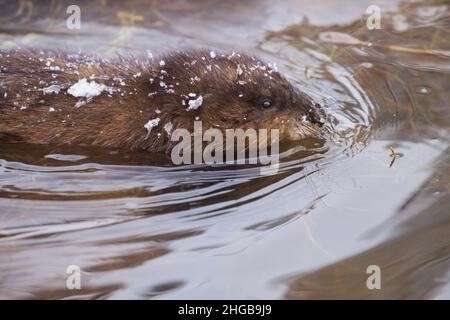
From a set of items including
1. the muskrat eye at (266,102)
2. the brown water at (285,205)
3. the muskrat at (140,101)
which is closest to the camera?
the brown water at (285,205)

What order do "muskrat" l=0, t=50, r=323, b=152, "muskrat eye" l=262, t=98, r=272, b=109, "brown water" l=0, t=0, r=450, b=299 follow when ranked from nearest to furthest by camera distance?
"brown water" l=0, t=0, r=450, b=299 → "muskrat" l=0, t=50, r=323, b=152 → "muskrat eye" l=262, t=98, r=272, b=109

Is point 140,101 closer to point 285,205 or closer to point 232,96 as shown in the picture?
point 232,96

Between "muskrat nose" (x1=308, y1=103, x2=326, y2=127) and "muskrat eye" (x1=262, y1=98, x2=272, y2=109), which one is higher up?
"muskrat eye" (x1=262, y1=98, x2=272, y2=109)

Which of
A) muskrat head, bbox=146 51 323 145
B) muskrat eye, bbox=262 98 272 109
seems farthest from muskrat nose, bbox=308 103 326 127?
muskrat eye, bbox=262 98 272 109

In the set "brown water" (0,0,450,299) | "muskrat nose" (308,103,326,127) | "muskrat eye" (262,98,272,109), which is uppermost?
"muskrat eye" (262,98,272,109)

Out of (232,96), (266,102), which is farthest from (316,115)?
(232,96)

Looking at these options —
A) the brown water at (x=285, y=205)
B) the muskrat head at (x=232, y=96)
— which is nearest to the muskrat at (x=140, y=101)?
the muskrat head at (x=232, y=96)

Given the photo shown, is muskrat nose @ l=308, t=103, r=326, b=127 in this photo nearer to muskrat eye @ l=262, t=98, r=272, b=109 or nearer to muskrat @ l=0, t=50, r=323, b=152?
muskrat @ l=0, t=50, r=323, b=152

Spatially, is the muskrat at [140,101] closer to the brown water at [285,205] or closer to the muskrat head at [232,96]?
the muskrat head at [232,96]
